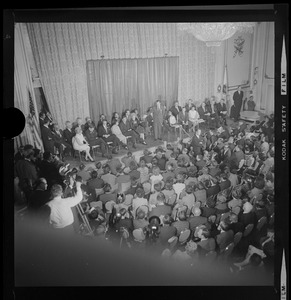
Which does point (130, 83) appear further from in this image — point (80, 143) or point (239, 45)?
point (239, 45)

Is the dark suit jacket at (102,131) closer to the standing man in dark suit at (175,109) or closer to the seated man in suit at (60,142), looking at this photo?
the seated man in suit at (60,142)

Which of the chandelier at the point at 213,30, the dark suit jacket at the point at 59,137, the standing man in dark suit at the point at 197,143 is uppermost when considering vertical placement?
the chandelier at the point at 213,30

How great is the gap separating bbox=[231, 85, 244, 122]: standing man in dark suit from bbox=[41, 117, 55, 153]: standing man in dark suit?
30.6 inches

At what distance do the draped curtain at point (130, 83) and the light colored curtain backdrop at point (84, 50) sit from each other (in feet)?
0.08

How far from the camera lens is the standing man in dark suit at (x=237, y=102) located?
2.46 m

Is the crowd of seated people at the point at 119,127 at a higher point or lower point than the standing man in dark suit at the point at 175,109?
lower

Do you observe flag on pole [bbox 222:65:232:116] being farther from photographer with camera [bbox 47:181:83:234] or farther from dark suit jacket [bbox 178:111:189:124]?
photographer with camera [bbox 47:181:83:234]

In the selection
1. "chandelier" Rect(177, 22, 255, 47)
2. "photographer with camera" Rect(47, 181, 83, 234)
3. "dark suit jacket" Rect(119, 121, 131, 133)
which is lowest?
"photographer with camera" Rect(47, 181, 83, 234)

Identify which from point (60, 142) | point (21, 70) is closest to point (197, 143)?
point (60, 142)

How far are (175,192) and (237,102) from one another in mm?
465

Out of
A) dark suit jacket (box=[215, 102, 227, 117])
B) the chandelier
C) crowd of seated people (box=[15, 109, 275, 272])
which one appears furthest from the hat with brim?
the chandelier

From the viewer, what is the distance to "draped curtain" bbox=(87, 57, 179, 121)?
2432 millimetres

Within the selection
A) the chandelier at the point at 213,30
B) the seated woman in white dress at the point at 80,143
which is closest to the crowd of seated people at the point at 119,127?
the seated woman in white dress at the point at 80,143

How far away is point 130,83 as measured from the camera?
2436 millimetres
